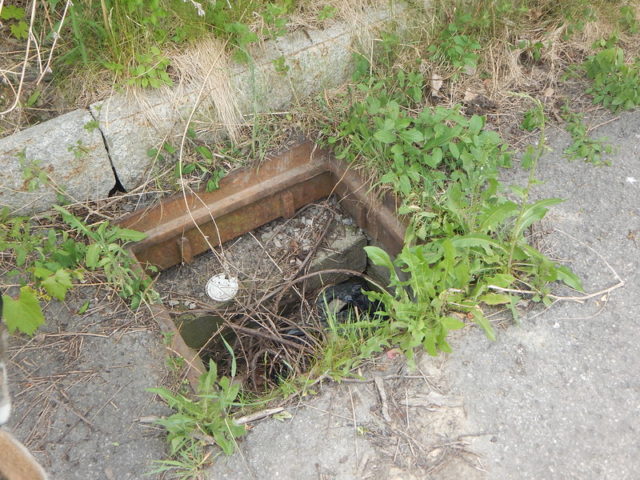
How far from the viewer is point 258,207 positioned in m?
3.46

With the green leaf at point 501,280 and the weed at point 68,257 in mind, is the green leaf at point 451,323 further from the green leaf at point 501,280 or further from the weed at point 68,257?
the weed at point 68,257

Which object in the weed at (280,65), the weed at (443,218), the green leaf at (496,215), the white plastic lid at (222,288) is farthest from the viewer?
the white plastic lid at (222,288)

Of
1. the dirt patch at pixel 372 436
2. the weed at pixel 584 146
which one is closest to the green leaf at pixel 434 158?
the weed at pixel 584 146

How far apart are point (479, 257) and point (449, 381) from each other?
593mm

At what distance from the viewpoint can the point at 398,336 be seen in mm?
2541

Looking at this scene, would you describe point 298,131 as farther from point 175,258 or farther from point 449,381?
point 449,381

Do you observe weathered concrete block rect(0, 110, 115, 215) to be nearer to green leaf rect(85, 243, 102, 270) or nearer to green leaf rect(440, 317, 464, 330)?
green leaf rect(85, 243, 102, 270)

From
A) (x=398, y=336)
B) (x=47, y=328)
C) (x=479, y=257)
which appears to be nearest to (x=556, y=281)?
(x=479, y=257)

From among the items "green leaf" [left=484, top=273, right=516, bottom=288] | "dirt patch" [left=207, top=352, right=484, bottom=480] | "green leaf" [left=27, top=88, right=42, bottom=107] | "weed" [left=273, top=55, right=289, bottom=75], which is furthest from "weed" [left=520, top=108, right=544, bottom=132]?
"green leaf" [left=27, top=88, right=42, bottom=107]

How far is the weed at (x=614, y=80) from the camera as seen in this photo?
3320mm

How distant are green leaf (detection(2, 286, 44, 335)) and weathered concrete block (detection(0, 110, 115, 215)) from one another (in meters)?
0.69

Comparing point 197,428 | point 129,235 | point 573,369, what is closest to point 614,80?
point 573,369

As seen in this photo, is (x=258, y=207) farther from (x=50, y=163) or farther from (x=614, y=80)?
(x=614, y=80)

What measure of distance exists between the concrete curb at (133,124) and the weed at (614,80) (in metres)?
1.24
